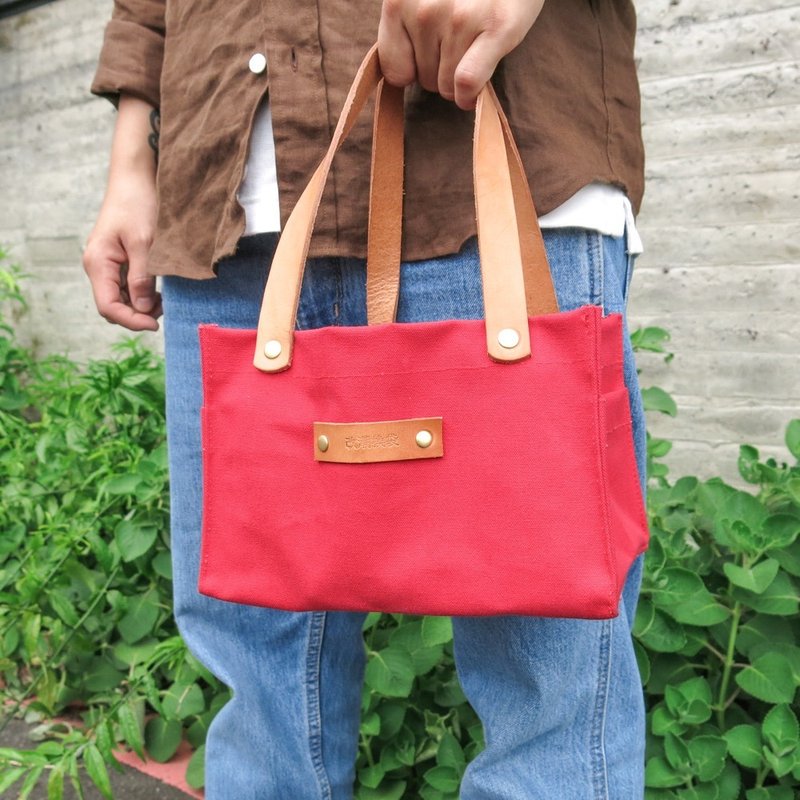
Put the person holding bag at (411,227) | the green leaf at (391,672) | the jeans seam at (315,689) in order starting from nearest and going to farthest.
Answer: the person holding bag at (411,227) < the jeans seam at (315,689) < the green leaf at (391,672)

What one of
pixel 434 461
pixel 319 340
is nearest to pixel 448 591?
pixel 434 461

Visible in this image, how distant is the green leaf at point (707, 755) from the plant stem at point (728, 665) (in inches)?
4.5

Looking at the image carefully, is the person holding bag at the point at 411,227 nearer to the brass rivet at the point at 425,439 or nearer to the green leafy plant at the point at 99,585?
the brass rivet at the point at 425,439

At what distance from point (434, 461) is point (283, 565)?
21 centimetres

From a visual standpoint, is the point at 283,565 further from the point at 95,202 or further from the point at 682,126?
the point at 95,202

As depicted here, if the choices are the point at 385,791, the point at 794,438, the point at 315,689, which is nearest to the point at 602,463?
the point at 315,689

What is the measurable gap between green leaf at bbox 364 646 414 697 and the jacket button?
106 centimetres

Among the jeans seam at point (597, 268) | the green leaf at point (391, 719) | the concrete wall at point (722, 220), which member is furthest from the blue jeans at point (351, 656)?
the concrete wall at point (722, 220)

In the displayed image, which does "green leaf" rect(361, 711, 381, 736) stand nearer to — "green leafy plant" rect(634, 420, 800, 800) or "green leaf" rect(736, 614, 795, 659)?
"green leafy plant" rect(634, 420, 800, 800)

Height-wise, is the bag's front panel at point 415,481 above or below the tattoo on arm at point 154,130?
below

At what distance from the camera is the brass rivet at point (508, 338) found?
2.46 ft

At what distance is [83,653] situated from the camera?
2014 millimetres

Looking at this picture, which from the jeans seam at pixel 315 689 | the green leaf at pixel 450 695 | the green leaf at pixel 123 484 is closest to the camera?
the jeans seam at pixel 315 689

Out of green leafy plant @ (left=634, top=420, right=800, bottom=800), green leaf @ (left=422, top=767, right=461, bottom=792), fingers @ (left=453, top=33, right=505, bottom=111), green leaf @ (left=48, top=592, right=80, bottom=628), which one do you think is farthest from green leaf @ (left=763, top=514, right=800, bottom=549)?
green leaf @ (left=48, top=592, right=80, bottom=628)
